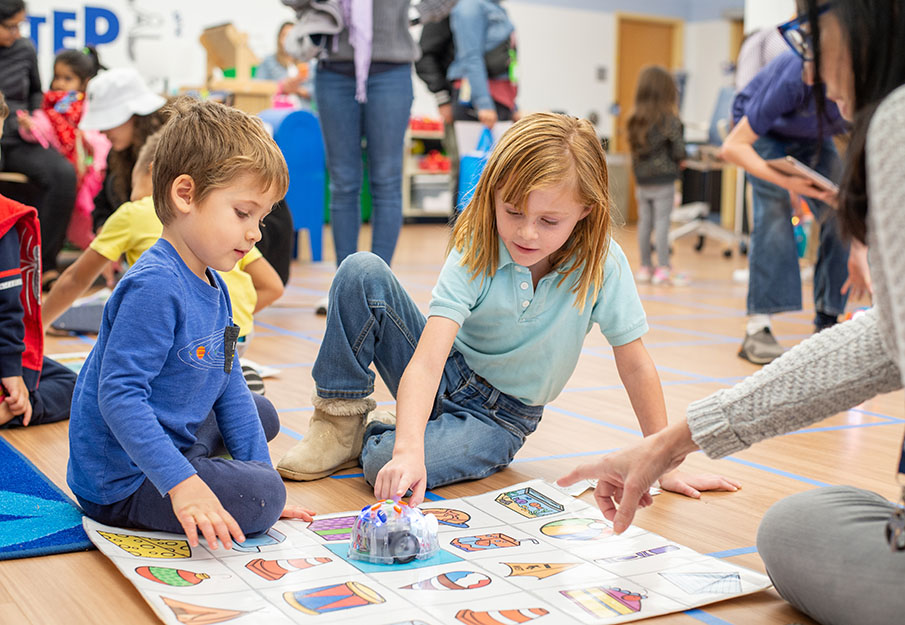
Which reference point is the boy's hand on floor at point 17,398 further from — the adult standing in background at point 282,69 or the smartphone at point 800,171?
the adult standing in background at point 282,69

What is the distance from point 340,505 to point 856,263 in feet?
4.83

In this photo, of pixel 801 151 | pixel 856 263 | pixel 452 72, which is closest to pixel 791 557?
pixel 856 263

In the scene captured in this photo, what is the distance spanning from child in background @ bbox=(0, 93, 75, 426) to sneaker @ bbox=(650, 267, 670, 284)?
3.48m

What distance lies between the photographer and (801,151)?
2.82 m

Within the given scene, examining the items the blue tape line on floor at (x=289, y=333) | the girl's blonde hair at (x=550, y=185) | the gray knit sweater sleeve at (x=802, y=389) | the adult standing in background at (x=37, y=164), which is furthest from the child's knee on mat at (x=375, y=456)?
the adult standing in background at (x=37, y=164)

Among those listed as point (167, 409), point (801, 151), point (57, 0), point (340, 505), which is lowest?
point (340, 505)

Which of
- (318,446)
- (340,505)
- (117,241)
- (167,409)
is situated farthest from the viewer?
(117,241)

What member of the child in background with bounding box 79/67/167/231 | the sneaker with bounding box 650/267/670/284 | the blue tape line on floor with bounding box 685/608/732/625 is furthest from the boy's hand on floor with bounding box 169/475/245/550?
the sneaker with bounding box 650/267/670/284

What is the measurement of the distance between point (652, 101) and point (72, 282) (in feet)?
12.5

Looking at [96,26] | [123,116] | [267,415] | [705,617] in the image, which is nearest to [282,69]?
[96,26]

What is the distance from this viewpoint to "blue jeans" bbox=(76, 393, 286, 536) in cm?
129

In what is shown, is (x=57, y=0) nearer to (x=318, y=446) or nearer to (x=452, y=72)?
(x=452, y=72)

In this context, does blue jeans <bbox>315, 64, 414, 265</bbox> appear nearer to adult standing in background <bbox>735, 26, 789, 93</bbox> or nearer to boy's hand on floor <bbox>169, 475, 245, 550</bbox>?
adult standing in background <bbox>735, 26, 789, 93</bbox>

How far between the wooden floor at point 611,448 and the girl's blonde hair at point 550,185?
1.19 ft
